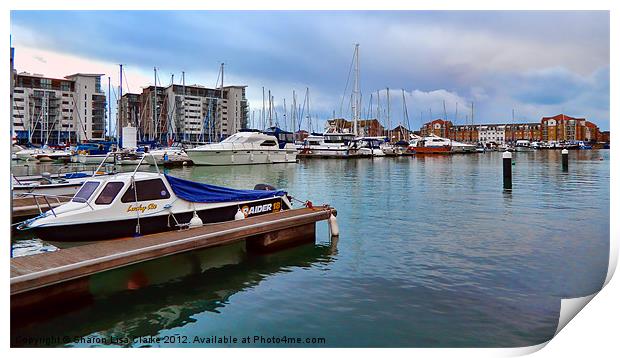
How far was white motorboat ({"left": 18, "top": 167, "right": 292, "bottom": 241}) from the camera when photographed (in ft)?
30.9

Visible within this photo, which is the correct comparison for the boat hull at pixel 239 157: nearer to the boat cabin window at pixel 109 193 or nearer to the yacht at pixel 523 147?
the boat cabin window at pixel 109 193

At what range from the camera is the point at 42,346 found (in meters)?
6.06

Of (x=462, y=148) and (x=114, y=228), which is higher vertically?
(x=462, y=148)

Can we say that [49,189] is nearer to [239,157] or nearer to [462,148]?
[239,157]

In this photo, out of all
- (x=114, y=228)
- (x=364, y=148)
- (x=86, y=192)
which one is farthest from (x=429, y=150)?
(x=114, y=228)

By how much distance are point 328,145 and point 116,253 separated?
220 feet

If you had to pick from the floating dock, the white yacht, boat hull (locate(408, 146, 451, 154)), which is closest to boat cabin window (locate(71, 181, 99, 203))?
the floating dock

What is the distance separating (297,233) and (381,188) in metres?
16.1

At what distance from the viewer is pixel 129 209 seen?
9.98m

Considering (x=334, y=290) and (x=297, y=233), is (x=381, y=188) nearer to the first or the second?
(x=297, y=233)

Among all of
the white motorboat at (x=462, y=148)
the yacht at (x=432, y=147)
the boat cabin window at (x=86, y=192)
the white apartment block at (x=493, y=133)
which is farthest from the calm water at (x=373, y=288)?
the white apartment block at (x=493, y=133)

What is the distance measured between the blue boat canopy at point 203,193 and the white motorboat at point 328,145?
5896 centimetres

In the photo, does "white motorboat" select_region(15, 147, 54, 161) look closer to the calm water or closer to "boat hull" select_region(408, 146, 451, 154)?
the calm water
